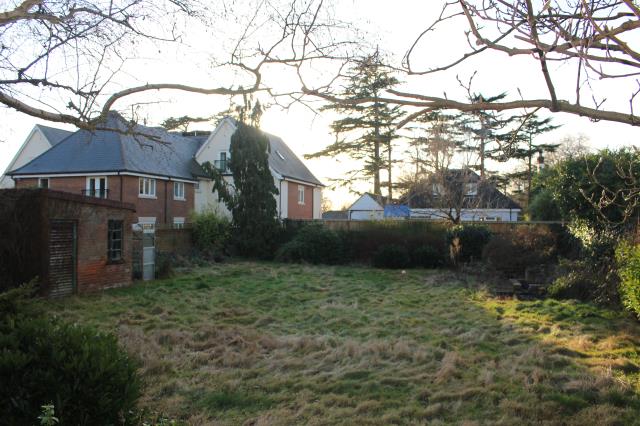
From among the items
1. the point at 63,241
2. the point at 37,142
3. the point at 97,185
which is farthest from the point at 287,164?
the point at 63,241

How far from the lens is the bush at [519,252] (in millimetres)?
16578

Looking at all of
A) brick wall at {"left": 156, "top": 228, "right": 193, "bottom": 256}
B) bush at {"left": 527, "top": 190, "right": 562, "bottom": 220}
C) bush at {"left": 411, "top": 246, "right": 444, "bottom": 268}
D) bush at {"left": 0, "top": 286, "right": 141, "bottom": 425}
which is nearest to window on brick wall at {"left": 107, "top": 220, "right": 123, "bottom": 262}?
brick wall at {"left": 156, "top": 228, "right": 193, "bottom": 256}

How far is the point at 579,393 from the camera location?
595 centimetres

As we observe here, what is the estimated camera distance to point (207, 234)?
24594 millimetres

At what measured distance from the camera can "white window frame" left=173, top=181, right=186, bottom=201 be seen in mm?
31703

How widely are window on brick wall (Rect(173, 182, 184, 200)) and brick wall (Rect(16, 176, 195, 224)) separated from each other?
24 cm

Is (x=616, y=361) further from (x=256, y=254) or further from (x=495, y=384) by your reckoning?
(x=256, y=254)

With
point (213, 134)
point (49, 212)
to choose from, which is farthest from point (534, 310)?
point (213, 134)

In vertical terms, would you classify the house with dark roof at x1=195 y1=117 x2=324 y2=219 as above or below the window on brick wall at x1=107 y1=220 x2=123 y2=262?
above

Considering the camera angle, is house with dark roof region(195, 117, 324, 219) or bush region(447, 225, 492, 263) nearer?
bush region(447, 225, 492, 263)

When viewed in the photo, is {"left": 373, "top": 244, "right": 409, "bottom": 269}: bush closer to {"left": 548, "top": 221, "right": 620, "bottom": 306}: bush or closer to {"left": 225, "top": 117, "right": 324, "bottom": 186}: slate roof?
{"left": 548, "top": 221, "right": 620, "bottom": 306}: bush

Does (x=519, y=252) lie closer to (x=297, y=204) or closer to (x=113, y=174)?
(x=113, y=174)

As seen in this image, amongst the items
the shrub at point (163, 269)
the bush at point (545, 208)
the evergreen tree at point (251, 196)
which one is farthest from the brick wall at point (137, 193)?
the bush at point (545, 208)

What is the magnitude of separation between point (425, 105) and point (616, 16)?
1554 mm
